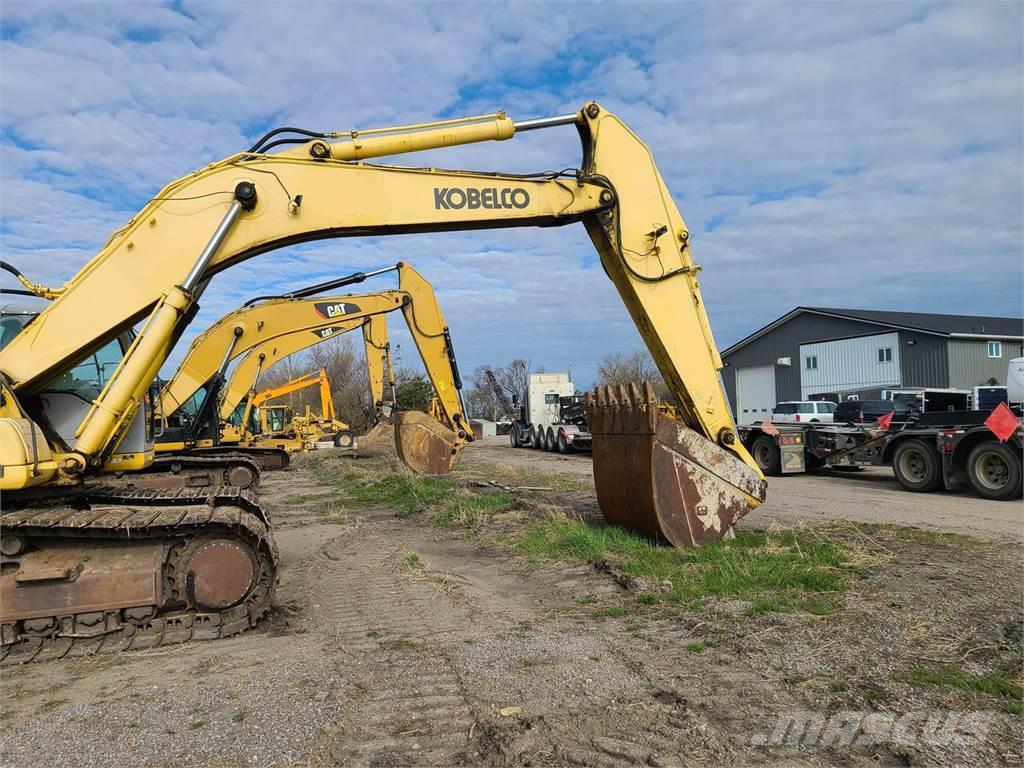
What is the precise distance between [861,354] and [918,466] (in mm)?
25361

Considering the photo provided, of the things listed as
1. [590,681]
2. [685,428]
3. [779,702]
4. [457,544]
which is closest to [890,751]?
[779,702]

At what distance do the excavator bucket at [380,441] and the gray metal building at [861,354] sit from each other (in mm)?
17458

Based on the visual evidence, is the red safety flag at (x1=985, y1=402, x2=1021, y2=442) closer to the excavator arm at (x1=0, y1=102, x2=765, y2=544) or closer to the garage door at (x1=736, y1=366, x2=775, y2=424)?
the excavator arm at (x1=0, y1=102, x2=765, y2=544)

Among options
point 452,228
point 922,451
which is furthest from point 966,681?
point 922,451

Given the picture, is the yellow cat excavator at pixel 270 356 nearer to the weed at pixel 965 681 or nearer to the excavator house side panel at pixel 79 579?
the excavator house side panel at pixel 79 579

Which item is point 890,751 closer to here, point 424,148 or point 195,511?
point 195,511

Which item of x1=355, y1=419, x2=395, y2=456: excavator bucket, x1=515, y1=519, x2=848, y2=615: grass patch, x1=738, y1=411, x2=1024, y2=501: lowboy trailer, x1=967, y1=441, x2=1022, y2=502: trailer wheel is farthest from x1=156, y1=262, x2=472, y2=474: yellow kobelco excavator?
x1=967, y1=441, x2=1022, y2=502: trailer wheel

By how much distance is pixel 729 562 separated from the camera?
6883 mm

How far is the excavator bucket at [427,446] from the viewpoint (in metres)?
17.8

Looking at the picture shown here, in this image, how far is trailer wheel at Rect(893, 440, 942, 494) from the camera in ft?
45.0

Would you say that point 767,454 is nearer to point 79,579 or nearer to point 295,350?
point 295,350

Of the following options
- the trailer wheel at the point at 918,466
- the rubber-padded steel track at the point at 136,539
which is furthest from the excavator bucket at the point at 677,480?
the trailer wheel at the point at 918,466

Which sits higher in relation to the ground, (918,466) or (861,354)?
(861,354)

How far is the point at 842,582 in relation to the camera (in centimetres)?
623
